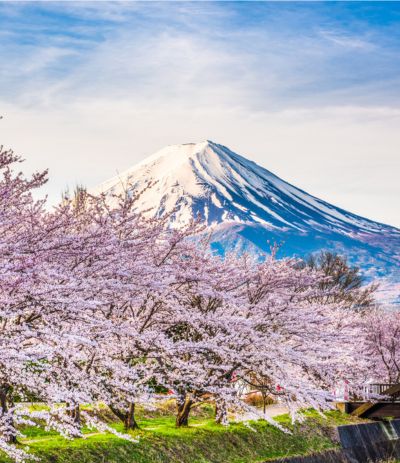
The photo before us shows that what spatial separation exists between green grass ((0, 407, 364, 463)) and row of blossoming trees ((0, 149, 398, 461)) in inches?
23.1

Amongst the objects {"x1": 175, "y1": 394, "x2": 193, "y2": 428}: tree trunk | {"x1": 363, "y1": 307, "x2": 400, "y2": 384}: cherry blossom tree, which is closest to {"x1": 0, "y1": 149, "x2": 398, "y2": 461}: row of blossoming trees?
{"x1": 175, "y1": 394, "x2": 193, "y2": 428}: tree trunk

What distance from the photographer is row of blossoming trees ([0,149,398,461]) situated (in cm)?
1172

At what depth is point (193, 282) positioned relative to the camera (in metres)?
19.1

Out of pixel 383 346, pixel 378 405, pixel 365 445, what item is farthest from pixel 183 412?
pixel 383 346

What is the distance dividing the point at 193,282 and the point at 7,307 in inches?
320

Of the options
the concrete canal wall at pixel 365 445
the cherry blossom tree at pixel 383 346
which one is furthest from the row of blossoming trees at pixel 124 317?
the cherry blossom tree at pixel 383 346

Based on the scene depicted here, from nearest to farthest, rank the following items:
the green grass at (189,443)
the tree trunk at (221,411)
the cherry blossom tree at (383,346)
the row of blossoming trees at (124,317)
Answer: the row of blossoming trees at (124,317), the green grass at (189,443), the tree trunk at (221,411), the cherry blossom tree at (383,346)

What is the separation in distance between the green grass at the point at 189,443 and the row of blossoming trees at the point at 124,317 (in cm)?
59

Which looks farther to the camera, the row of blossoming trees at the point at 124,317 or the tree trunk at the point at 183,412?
the tree trunk at the point at 183,412

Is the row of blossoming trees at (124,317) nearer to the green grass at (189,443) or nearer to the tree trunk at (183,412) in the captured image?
the tree trunk at (183,412)

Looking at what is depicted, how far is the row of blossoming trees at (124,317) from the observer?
11.7 m

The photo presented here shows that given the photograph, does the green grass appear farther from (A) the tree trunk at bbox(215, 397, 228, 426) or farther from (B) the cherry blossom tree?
(B) the cherry blossom tree

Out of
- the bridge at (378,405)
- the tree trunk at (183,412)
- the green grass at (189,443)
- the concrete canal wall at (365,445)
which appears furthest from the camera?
the bridge at (378,405)

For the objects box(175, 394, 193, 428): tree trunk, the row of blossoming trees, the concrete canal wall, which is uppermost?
the row of blossoming trees
